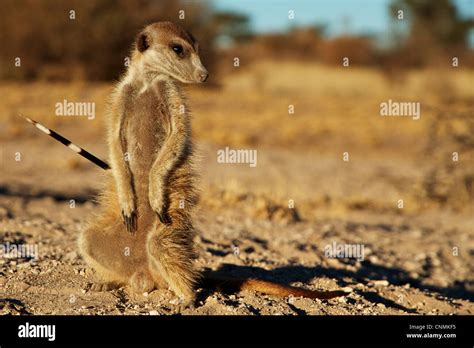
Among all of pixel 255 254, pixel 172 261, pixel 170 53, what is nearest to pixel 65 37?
pixel 255 254

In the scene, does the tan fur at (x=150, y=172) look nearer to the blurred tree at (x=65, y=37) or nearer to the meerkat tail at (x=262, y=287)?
the meerkat tail at (x=262, y=287)

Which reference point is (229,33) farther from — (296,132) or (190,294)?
(190,294)

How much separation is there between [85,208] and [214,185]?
6.88ft

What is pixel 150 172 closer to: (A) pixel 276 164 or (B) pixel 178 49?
(B) pixel 178 49

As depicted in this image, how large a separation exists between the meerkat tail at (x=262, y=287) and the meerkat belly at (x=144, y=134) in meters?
0.69

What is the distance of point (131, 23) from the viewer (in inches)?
957

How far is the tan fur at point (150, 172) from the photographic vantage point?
4488 millimetres

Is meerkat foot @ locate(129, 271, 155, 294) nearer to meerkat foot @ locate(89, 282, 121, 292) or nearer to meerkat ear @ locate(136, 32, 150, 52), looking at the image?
meerkat foot @ locate(89, 282, 121, 292)

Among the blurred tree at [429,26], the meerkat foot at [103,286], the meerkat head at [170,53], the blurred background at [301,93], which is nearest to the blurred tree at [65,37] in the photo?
the blurred background at [301,93]

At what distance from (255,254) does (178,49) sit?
2.36 meters

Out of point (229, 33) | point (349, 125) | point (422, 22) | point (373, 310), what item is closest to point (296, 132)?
point (349, 125)

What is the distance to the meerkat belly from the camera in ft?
15.1

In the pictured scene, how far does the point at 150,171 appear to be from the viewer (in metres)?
4.54

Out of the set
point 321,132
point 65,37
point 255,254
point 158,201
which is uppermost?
point 65,37
